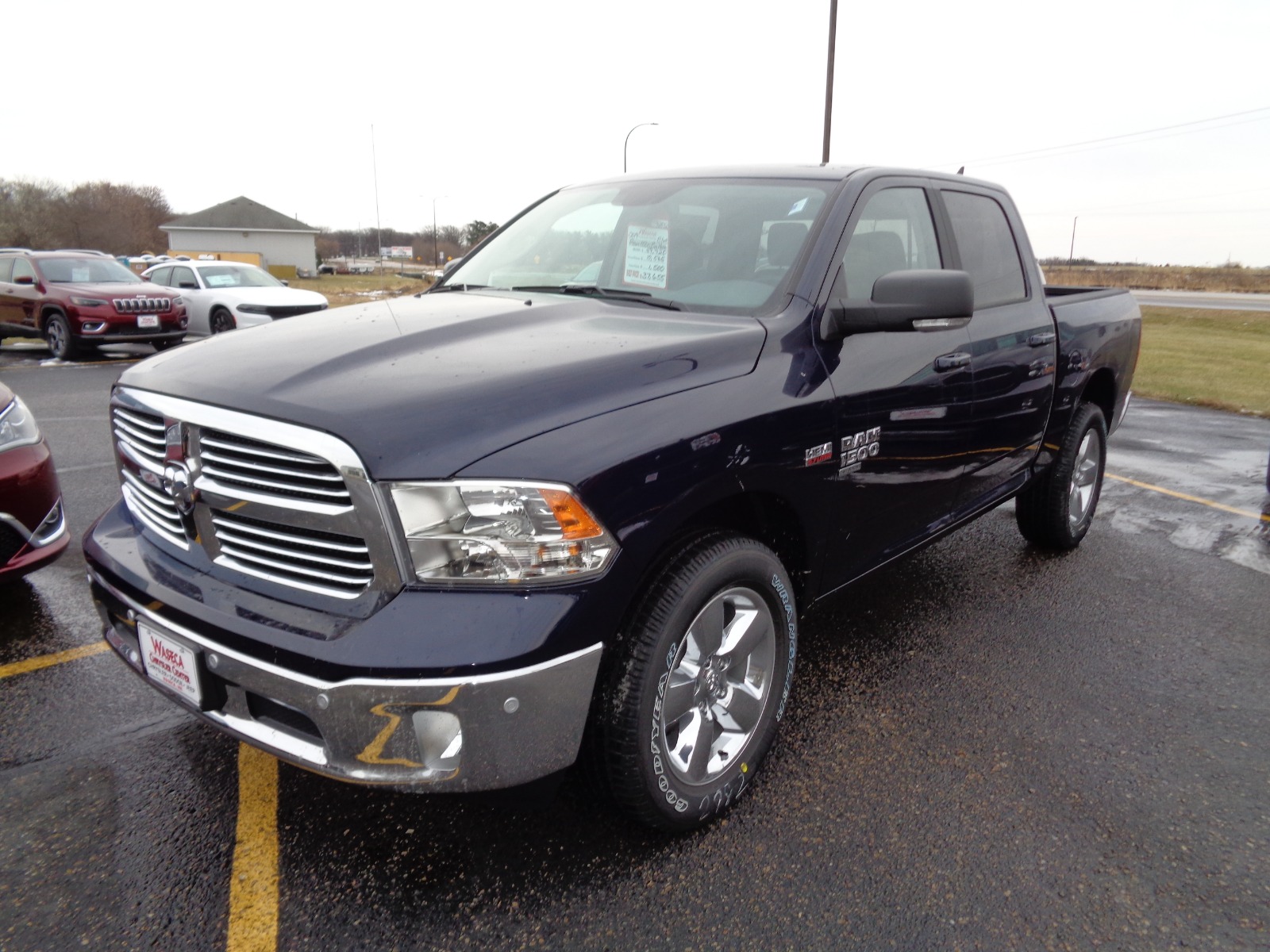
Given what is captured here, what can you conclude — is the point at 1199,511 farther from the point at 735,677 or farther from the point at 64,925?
the point at 64,925

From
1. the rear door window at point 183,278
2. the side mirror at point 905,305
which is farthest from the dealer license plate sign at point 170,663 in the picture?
the rear door window at point 183,278

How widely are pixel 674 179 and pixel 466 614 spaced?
2.30m

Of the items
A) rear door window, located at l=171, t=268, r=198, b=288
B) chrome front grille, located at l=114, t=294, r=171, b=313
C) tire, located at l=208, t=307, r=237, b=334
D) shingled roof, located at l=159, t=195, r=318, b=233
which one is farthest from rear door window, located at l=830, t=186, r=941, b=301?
shingled roof, located at l=159, t=195, r=318, b=233

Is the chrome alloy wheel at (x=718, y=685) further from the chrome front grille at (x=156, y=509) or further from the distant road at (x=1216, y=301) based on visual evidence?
the distant road at (x=1216, y=301)

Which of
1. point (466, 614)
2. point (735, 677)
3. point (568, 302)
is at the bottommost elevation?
point (735, 677)

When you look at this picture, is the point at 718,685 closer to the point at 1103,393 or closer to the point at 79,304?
the point at 1103,393

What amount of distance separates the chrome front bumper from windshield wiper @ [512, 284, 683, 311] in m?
1.41

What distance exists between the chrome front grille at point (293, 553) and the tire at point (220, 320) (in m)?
15.1

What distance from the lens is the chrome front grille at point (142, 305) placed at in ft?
44.6

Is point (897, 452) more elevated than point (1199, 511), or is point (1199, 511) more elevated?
point (897, 452)

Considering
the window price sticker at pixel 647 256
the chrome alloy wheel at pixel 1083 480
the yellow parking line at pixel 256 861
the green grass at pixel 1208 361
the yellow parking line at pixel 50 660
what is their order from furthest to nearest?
the green grass at pixel 1208 361 → the chrome alloy wheel at pixel 1083 480 → the yellow parking line at pixel 50 660 → the window price sticker at pixel 647 256 → the yellow parking line at pixel 256 861

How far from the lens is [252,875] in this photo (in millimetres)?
2266

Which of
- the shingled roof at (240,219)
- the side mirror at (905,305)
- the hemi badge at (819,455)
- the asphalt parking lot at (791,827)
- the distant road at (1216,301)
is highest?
the shingled roof at (240,219)

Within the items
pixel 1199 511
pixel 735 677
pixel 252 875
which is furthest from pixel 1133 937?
pixel 1199 511
